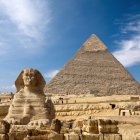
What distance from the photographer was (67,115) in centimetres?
2009

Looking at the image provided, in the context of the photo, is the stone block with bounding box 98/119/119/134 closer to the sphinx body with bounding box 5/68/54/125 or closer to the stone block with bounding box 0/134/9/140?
the stone block with bounding box 0/134/9/140

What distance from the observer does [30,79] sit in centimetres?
1306

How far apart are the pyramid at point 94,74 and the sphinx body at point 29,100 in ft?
361

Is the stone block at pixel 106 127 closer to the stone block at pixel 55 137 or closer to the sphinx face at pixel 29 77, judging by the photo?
the stone block at pixel 55 137

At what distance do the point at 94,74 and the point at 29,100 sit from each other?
125555mm

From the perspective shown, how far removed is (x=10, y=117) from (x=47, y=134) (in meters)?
4.67

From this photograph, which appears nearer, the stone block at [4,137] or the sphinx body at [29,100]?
the stone block at [4,137]

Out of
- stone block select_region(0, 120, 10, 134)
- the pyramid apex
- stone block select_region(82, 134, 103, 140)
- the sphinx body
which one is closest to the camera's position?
stone block select_region(82, 134, 103, 140)

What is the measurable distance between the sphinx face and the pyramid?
110m

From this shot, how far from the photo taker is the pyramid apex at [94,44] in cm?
14300

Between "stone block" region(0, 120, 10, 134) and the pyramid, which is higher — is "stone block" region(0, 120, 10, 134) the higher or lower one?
the lower one

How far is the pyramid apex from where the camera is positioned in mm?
143000

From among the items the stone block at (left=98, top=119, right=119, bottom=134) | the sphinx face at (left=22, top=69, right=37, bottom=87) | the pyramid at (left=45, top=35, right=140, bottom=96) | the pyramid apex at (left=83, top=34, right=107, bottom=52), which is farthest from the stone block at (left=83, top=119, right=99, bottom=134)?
the pyramid apex at (left=83, top=34, right=107, bottom=52)

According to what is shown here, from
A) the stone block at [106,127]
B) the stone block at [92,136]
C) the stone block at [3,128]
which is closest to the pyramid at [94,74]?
the stone block at [3,128]
